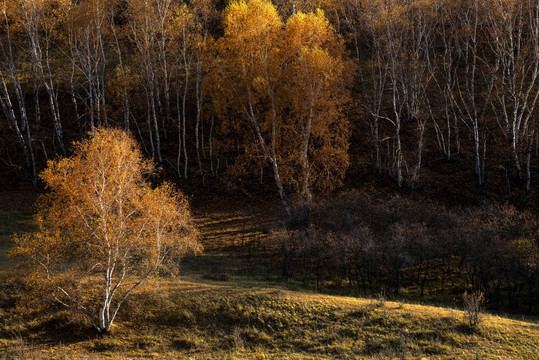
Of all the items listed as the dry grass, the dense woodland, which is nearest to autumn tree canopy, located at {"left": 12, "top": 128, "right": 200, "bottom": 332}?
the dry grass

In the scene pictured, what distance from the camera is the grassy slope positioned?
19438 millimetres

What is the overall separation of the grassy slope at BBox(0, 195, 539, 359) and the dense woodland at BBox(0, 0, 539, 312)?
4546mm

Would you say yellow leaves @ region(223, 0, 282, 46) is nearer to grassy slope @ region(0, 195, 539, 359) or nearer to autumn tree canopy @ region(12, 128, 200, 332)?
autumn tree canopy @ region(12, 128, 200, 332)

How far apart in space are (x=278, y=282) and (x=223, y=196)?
13813mm

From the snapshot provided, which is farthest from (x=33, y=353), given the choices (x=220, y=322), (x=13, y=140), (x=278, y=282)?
(x=13, y=140)

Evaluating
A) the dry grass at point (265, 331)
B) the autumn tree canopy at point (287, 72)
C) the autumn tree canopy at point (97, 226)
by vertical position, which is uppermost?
the autumn tree canopy at point (287, 72)

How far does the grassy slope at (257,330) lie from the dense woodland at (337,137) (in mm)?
4546

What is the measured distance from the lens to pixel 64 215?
67.9ft

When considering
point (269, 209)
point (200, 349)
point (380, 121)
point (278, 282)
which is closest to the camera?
point (200, 349)

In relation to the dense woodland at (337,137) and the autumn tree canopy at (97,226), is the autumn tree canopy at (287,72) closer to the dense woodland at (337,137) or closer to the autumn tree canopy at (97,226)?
the dense woodland at (337,137)

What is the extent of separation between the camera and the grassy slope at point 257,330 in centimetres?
1944

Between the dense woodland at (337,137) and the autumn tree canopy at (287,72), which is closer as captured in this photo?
the dense woodland at (337,137)

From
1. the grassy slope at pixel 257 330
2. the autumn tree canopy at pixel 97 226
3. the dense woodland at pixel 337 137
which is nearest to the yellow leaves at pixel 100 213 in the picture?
the autumn tree canopy at pixel 97 226

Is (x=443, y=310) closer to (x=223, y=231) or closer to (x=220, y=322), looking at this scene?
(x=220, y=322)
